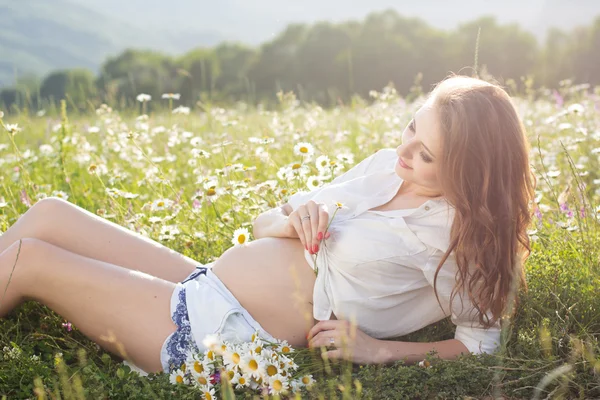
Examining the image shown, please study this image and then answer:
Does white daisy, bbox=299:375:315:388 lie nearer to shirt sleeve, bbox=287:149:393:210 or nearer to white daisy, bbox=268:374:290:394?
white daisy, bbox=268:374:290:394

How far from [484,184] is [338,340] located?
64cm

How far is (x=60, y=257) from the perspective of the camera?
2.16m

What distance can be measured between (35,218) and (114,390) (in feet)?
2.56

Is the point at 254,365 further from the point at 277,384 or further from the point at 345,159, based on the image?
→ the point at 345,159

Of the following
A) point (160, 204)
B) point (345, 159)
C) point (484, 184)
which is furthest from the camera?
point (345, 159)

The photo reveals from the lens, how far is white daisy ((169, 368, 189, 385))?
6.39 feet

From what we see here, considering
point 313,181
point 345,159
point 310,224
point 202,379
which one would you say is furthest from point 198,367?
point 345,159

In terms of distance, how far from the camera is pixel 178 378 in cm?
195

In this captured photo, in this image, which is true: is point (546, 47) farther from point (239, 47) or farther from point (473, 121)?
point (473, 121)

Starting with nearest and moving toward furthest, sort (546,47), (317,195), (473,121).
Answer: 1. (473,121)
2. (317,195)
3. (546,47)

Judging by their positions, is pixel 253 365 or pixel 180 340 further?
pixel 180 340

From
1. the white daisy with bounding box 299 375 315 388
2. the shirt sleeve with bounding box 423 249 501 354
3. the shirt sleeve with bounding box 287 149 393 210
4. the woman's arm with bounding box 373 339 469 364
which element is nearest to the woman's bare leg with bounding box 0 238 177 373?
the white daisy with bounding box 299 375 315 388

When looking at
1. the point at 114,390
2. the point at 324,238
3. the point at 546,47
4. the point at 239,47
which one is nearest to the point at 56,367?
the point at 114,390

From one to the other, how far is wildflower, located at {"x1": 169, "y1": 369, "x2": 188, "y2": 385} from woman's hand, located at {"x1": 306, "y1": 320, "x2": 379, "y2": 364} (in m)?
0.40
